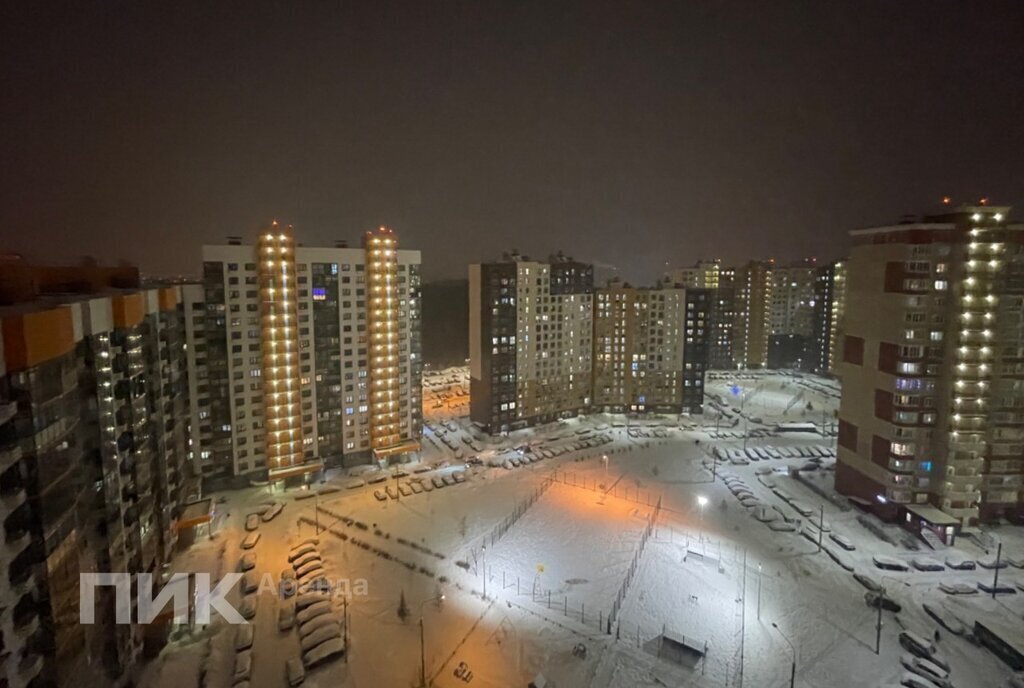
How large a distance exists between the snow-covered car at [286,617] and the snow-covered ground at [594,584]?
0.55 metres

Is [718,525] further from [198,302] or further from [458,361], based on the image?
[458,361]

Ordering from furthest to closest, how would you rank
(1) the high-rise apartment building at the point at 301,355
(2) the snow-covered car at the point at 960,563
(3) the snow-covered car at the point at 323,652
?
1. (1) the high-rise apartment building at the point at 301,355
2. (2) the snow-covered car at the point at 960,563
3. (3) the snow-covered car at the point at 323,652

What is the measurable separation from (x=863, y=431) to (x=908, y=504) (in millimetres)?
6359

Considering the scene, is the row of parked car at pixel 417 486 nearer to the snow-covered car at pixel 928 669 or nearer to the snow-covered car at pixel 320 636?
the snow-covered car at pixel 320 636

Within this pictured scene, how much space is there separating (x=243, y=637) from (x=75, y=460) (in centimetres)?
1346

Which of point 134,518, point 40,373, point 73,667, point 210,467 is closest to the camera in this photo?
point 40,373

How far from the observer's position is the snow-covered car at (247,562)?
111 feet

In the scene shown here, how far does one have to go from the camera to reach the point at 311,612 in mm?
28688

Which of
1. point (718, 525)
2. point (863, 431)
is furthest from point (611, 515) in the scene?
point (863, 431)

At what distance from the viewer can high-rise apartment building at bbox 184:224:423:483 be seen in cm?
4447

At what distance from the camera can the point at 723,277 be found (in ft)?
371

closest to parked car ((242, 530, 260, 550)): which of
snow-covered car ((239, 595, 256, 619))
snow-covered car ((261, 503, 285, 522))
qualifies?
snow-covered car ((261, 503, 285, 522))

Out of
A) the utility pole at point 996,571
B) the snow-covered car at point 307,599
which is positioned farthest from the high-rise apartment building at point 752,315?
the snow-covered car at point 307,599

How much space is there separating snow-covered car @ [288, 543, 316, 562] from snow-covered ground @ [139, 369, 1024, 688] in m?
1.05
